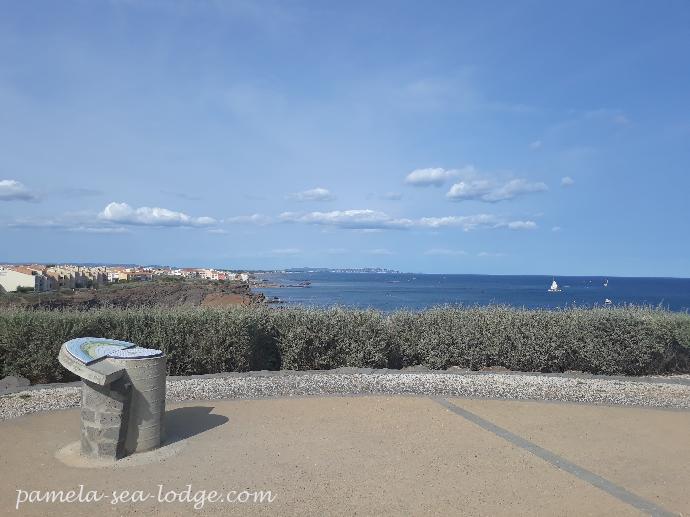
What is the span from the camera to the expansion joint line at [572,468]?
447 centimetres

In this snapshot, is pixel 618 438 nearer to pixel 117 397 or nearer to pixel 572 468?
pixel 572 468

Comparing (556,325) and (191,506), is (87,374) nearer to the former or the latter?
(191,506)

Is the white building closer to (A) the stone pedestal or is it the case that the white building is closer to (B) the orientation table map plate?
(B) the orientation table map plate

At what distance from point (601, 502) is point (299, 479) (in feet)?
8.44

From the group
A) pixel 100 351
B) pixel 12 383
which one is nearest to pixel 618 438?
pixel 100 351

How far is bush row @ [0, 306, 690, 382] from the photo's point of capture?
984 cm

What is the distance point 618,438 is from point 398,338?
508 centimetres

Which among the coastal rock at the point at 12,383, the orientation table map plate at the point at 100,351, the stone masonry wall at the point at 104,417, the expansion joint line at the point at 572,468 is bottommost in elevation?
the coastal rock at the point at 12,383

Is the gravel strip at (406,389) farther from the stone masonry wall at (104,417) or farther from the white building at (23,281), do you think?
the white building at (23,281)

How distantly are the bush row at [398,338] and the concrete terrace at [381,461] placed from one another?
98.3 inches

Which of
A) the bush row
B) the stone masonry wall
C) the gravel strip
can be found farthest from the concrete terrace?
the bush row

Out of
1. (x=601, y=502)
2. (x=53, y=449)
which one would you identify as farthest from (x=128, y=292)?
(x=601, y=502)

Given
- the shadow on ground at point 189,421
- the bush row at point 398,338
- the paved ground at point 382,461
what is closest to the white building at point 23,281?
the bush row at point 398,338

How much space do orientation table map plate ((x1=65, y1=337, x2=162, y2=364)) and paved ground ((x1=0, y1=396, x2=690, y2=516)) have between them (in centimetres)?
99
